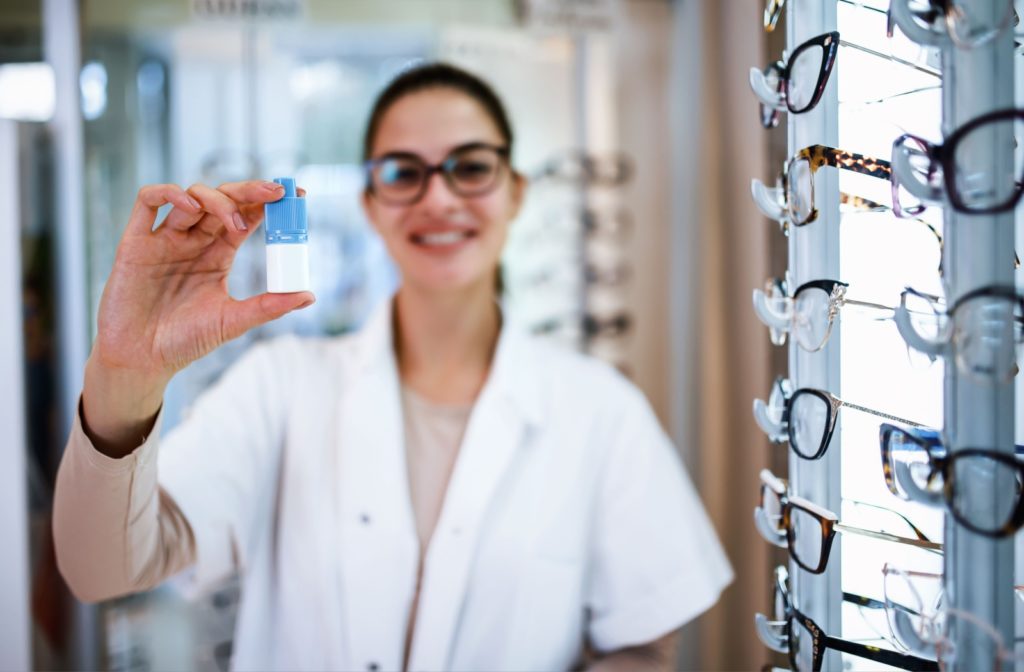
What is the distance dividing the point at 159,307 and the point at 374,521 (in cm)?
41

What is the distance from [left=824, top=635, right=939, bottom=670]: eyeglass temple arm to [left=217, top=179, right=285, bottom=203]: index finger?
1.93 ft

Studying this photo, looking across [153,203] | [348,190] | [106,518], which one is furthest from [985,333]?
[348,190]

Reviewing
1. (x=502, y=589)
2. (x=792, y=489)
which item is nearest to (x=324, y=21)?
(x=502, y=589)

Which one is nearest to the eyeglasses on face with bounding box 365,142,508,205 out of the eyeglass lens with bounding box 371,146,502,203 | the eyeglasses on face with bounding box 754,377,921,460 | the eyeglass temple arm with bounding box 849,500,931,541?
the eyeglass lens with bounding box 371,146,502,203

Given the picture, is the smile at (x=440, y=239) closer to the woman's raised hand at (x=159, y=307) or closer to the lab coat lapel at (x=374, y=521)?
the lab coat lapel at (x=374, y=521)

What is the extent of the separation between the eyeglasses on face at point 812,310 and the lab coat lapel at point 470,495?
0.50 meters

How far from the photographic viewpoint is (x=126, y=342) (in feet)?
2.19

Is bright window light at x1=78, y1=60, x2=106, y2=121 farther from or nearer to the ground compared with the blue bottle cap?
farther from the ground

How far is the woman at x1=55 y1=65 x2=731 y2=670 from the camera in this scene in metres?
0.87

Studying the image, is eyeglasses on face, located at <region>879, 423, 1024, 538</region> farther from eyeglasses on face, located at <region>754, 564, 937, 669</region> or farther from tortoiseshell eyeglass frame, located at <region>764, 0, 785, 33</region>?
tortoiseshell eyeglass frame, located at <region>764, 0, 785, 33</region>

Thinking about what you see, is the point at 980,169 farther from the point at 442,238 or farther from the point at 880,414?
the point at 442,238


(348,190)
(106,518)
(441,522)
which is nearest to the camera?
(106,518)

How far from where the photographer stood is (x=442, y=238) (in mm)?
1051

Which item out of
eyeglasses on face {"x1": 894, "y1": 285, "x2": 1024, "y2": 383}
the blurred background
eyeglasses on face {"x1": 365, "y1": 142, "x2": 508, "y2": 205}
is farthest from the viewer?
the blurred background
